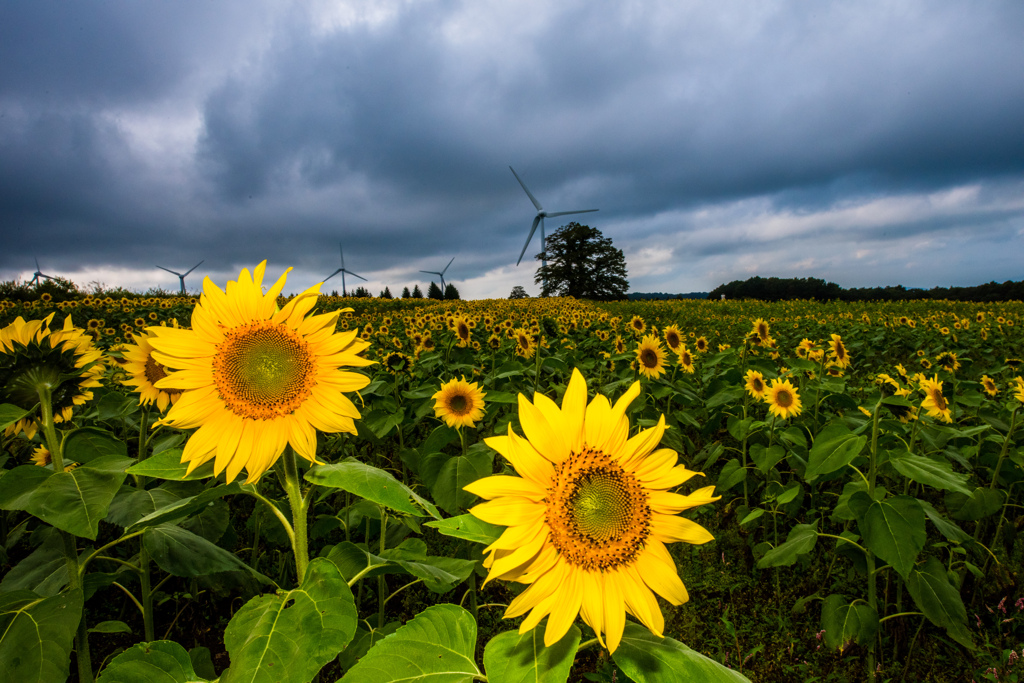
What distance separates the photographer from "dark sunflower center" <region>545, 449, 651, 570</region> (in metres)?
1.01

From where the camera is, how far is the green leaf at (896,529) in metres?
1.87

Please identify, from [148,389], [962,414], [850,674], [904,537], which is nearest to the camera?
[904,537]

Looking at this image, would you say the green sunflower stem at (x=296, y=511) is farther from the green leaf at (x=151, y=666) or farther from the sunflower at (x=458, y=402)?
the sunflower at (x=458, y=402)

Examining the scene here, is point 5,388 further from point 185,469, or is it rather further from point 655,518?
point 655,518

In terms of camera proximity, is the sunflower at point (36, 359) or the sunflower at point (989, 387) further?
the sunflower at point (989, 387)

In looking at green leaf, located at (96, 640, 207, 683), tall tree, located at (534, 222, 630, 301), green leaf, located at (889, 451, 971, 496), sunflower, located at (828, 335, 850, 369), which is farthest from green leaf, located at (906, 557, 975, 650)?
tall tree, located at (534, 222, 630, 301)

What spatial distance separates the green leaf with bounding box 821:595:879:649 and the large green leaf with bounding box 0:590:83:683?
307 centimetres

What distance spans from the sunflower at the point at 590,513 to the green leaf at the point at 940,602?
6.96 ft

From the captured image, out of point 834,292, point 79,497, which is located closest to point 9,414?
point 79,497

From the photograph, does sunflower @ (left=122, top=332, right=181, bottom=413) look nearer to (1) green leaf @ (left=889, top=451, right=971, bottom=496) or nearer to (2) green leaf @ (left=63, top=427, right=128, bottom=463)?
(2) green leaf @ (left=63, top=427, right=128, bottom=463)

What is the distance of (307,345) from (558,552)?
0.81m

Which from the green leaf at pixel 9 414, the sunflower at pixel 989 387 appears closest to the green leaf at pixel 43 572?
the green leaf at pixel 9 414

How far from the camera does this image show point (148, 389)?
213 centimetres

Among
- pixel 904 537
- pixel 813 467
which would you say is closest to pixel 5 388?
pixel 813 467
